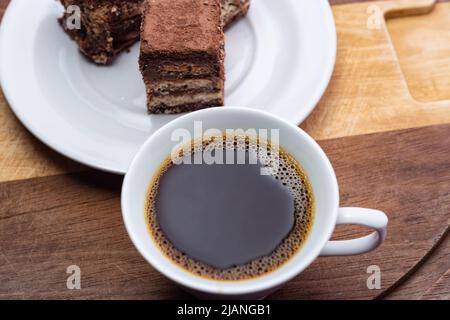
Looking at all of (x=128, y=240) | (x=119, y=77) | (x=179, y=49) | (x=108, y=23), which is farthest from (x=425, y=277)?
(x=108, y=23)

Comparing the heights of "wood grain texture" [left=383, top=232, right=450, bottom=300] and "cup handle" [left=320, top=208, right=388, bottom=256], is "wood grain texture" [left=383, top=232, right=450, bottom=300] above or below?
below

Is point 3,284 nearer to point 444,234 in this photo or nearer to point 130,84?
point 130,84

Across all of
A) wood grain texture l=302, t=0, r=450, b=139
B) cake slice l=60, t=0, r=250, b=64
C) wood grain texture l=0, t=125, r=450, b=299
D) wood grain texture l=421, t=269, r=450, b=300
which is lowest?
wood grain texture l=421, t=269, r=450, b=300

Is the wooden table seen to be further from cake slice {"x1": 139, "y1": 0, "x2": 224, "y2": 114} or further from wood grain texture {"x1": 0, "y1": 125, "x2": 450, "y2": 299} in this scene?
cake slice {"x1": 139, "y1": 0, "x2": 224, "y2": 114}

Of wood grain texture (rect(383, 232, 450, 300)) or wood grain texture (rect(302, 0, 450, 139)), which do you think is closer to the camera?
wood grain texture (rect(383, 232, 450, 300))

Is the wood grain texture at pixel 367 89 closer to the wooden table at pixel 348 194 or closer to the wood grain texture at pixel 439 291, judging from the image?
the wooden table at pixel 348 194

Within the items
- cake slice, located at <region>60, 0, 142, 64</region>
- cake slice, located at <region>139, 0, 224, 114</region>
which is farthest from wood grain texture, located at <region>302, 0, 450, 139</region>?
cake slice, located at <region>60, 0, 142, 64</region>

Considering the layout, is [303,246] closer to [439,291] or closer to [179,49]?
[439,291]
